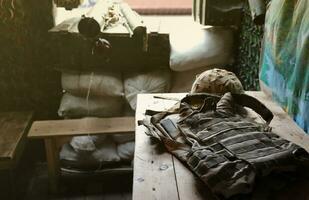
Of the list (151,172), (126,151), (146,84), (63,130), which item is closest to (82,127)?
Answer: (63,130)

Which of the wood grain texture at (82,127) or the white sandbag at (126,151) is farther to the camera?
the white sandbag at (126,151)

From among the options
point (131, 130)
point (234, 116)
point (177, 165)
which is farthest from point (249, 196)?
point (131, 130)

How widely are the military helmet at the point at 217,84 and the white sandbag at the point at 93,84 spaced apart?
99 cm

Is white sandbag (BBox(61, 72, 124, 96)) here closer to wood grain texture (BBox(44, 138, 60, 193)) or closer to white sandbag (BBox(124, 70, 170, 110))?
white sandbag (BBox(124, 70, 170, 110))

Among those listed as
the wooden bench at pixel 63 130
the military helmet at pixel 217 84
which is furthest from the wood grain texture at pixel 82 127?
the military helmet at pixel 217 84

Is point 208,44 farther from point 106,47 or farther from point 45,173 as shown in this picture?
point 45,173

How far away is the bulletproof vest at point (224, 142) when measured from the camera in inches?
38.6

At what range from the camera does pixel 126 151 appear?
8.24ft

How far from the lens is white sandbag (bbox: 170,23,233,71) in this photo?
238 centimetres

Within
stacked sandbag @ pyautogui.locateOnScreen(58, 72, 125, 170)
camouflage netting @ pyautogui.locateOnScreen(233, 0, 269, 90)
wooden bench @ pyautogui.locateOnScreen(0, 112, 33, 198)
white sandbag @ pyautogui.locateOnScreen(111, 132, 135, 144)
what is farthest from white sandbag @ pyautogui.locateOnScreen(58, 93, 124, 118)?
camouflage netting @ pyautogui.locateOnScreen(233, 0, 269, 90)

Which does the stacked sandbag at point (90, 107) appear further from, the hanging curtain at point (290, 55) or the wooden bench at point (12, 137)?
the hanging curtain at point (290, 55)

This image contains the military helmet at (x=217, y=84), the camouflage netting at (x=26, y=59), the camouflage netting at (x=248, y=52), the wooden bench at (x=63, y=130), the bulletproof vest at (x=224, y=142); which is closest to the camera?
the bulletproof vest at (x=224, y=142)

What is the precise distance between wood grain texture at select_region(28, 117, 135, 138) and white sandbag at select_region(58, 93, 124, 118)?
79 millimetres

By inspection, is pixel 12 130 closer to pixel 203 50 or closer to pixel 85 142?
pixel 85 142
